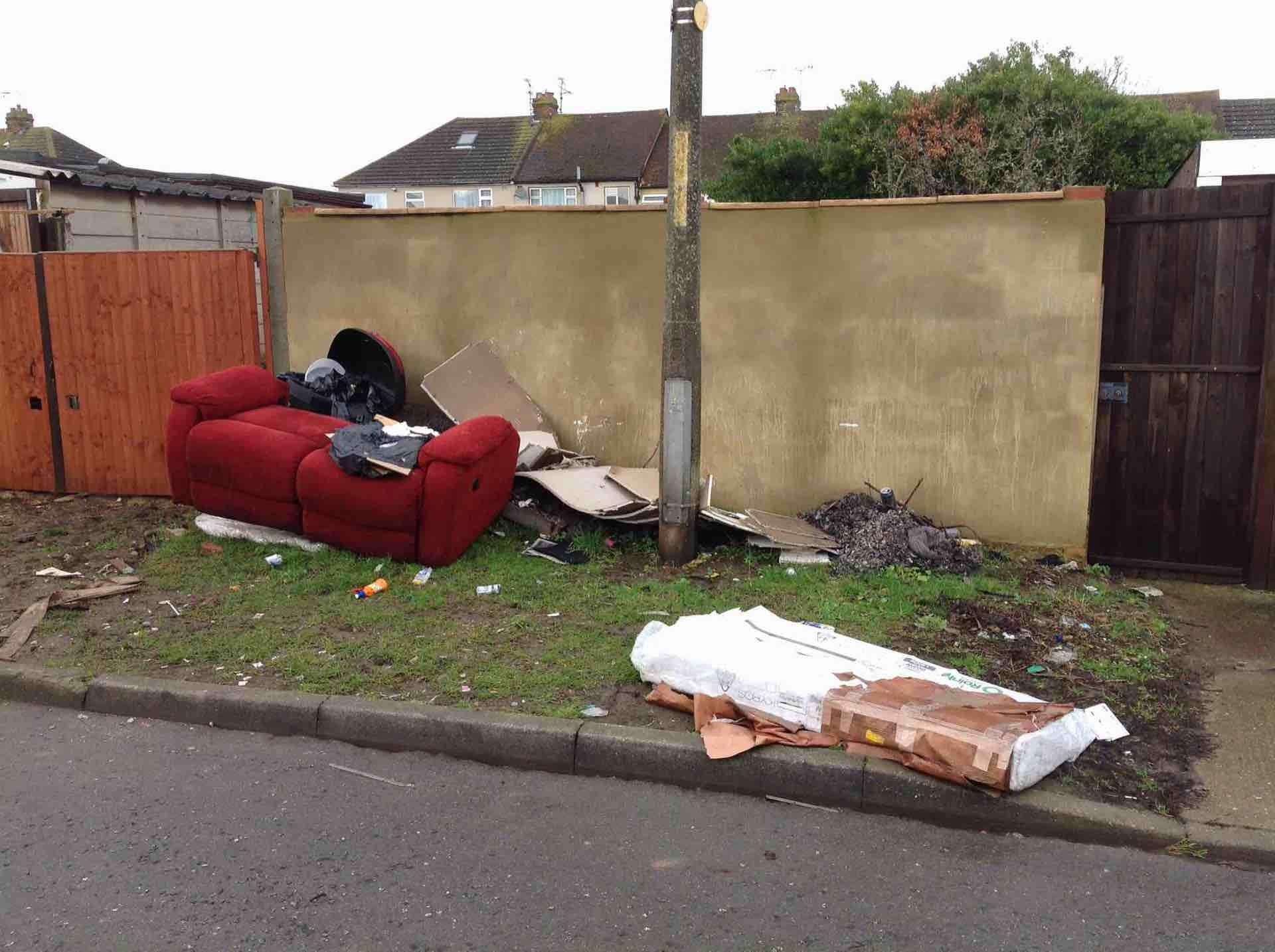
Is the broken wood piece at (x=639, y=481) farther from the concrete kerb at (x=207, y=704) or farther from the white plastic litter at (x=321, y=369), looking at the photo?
the concrete kerb at (x=207, y=704)

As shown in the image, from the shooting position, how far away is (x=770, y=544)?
7.04m

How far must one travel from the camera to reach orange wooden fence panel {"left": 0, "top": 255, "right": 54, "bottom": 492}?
351 inches

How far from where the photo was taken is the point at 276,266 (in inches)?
338

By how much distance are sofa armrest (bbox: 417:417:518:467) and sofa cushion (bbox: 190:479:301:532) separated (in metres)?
1.11

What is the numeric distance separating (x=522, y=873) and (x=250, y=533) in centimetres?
449

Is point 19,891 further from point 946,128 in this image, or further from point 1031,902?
point 946,128

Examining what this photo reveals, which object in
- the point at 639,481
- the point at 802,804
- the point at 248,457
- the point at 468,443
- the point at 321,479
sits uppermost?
the point at 468,443

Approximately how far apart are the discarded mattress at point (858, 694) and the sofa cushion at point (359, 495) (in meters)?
2.10

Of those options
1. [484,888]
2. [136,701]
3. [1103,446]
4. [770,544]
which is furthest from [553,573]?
[1103,446]

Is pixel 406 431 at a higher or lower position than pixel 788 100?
lower

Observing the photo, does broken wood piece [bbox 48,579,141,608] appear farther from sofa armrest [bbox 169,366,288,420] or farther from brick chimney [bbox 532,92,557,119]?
brick chimney [bbox 532,92,557,119]

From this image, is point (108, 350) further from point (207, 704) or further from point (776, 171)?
point (776, 171)

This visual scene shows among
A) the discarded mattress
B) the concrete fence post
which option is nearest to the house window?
the concrete fence post

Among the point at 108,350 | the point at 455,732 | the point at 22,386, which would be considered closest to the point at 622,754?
the point at 455,732
